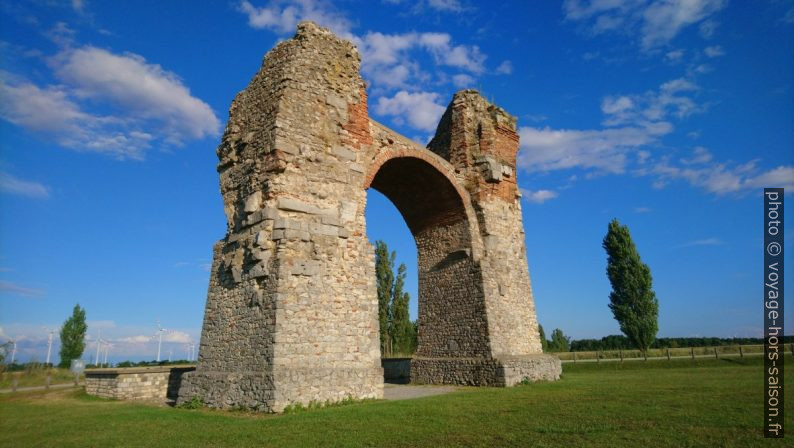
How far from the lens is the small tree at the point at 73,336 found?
137 ft

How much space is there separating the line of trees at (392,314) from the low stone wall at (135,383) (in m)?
16.1

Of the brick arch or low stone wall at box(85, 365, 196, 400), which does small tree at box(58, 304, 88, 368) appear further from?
the brick arch

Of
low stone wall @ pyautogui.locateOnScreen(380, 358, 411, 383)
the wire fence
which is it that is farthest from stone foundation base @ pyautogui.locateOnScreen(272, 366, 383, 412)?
the wire fence

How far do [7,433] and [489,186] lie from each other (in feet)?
47.0

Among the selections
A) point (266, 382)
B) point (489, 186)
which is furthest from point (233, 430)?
point (489, 186)

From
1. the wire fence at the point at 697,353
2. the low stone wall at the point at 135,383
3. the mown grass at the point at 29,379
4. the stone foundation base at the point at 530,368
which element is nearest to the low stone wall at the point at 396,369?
the stone foundation base at the point at 530,368

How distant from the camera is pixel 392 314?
2891 cm

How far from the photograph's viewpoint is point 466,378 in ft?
47.2

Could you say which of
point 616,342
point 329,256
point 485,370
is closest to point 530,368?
point 485,370

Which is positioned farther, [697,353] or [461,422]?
[697,353]

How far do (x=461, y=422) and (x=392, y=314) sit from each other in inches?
868

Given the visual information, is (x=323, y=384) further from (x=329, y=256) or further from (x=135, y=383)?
(x=135, y=383)

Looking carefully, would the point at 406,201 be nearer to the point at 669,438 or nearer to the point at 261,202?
the point at 261,202

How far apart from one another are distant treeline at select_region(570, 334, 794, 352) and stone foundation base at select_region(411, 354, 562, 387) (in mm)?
18035
